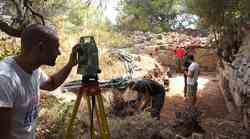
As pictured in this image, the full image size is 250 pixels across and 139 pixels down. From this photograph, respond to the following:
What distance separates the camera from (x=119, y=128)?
451 centimetres

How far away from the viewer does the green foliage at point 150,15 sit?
2352cm

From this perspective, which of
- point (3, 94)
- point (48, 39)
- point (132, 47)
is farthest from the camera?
point (132, 47)

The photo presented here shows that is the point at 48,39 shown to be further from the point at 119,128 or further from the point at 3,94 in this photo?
the point at 119,128

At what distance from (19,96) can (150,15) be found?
77.6 feet

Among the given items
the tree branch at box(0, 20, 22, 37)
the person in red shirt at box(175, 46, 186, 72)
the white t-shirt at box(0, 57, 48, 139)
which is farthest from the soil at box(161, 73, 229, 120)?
the white t-shirt at box(0, 57, 48, 139)

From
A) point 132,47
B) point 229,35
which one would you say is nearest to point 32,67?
point 229,35

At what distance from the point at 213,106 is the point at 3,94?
8.76 m

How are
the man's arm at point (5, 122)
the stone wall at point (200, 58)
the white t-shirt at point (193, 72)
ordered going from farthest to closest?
the stone wall at point (200, 58) → the white t-shirt at point (193, 72) → the man's arm at point (5, 122)

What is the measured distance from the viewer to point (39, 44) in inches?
68.4

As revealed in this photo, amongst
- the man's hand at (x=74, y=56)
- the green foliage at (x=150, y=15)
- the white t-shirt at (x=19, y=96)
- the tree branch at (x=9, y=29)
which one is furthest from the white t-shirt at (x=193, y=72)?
the green foliage at (x=150, y=15)

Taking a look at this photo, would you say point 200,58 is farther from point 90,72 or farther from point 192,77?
point 90,72

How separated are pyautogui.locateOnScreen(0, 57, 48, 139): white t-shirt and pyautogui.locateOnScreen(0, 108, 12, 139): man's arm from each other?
0.02m

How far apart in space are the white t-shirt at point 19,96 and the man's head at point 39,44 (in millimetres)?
84

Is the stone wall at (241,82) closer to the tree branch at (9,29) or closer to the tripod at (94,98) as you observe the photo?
the tree branch at (9,29)
